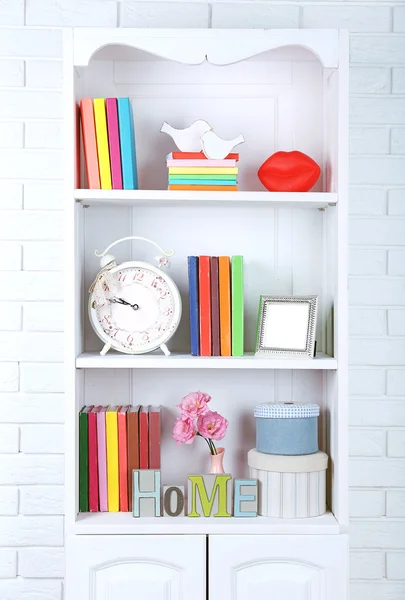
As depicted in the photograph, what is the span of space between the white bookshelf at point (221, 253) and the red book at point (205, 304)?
0.06m

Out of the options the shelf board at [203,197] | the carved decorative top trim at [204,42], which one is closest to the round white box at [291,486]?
the shelf board at [203,197]

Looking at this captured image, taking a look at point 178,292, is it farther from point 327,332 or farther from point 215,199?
point 327,332

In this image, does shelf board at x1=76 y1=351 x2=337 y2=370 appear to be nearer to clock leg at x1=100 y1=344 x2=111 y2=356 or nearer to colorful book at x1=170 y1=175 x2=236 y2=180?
clock leg at x1=100 y1=344 x2=111 y2=356

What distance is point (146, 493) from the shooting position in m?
1.82

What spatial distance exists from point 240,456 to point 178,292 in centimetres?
51

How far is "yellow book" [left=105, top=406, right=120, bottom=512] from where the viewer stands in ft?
6.12

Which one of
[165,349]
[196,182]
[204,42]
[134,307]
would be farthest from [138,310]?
[204,42]

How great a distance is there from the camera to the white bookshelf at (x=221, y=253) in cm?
178

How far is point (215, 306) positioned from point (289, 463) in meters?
0.43

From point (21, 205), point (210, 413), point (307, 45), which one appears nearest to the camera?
point (307, 45)

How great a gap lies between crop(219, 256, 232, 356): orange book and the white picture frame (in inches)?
3.4

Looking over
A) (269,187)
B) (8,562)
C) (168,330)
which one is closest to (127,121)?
(269,187)

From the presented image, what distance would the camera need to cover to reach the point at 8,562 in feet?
6.68

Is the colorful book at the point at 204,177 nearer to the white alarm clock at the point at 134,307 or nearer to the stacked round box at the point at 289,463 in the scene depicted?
the white alarm clock at the point at 134,307
